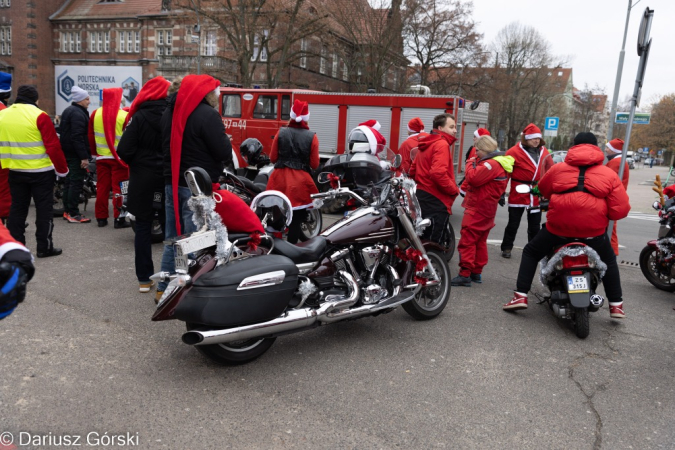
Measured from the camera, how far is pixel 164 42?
158 feet

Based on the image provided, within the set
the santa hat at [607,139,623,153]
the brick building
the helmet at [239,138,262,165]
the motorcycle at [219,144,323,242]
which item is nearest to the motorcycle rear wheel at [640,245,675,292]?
the santa hat at [607,139,623,153]

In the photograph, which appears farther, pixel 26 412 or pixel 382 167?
pixel 382 167

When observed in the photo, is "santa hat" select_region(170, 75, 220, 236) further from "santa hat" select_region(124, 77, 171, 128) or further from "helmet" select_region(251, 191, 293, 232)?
"helmet" select_region(251, 191, 293, 232)

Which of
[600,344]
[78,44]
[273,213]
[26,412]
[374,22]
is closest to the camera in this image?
[26,412]

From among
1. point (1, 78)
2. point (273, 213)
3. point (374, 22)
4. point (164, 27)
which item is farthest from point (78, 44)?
point (273, 213)

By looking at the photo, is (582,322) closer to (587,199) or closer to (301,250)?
(587,199)

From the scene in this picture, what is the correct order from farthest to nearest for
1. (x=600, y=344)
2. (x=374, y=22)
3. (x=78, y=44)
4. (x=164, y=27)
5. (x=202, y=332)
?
(x=78, y=44), (x=164, y=27), (x=374, y=22), (x=600, y=344), (x=202, y=332)

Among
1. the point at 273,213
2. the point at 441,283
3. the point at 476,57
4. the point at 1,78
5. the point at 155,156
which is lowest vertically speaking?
the point at 441,283

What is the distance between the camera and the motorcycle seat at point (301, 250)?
393 centimetres

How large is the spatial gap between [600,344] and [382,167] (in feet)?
9.37

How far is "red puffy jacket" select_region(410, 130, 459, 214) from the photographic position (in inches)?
225

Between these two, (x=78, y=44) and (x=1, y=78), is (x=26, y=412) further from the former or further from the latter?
(x=78, y=44)

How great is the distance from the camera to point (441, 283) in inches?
199

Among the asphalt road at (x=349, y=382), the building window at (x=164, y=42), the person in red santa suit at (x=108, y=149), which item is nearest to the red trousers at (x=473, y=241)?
the asphalt road at (x=349, y=382)
